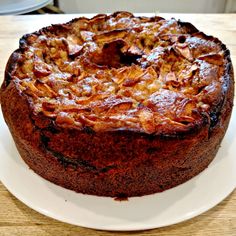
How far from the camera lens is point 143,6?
352cm

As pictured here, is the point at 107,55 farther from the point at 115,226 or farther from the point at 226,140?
the point at 115,226

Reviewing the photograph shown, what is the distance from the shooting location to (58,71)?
4.50 ft

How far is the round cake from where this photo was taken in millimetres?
1081

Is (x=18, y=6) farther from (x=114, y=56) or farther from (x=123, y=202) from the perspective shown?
(x=123, y=202)

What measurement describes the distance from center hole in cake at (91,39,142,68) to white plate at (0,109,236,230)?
18.4 inches

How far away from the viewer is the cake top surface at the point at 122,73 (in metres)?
1.13

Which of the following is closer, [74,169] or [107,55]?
[74,169]

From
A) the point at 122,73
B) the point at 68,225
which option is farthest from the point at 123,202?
the point at 122,73

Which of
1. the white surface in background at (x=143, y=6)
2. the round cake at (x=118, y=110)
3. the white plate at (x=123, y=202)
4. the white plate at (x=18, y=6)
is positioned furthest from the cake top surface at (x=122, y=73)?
the white surface in background at (x=143, y=6)

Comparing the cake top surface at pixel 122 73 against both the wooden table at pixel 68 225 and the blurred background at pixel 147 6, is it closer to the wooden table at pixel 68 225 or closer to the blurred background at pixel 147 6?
the wooden table at pixel 68 225

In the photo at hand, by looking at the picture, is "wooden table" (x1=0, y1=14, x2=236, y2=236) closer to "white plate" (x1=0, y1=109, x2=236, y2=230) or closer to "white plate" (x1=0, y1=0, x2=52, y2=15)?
"white plate" (x1=0, y1=109, x2=236, y2=230)

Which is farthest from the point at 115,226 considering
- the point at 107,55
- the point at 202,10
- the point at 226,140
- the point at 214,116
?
the point at 202,10

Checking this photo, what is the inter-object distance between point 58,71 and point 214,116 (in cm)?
54

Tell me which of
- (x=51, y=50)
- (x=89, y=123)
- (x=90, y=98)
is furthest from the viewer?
(x=51, y=50)
